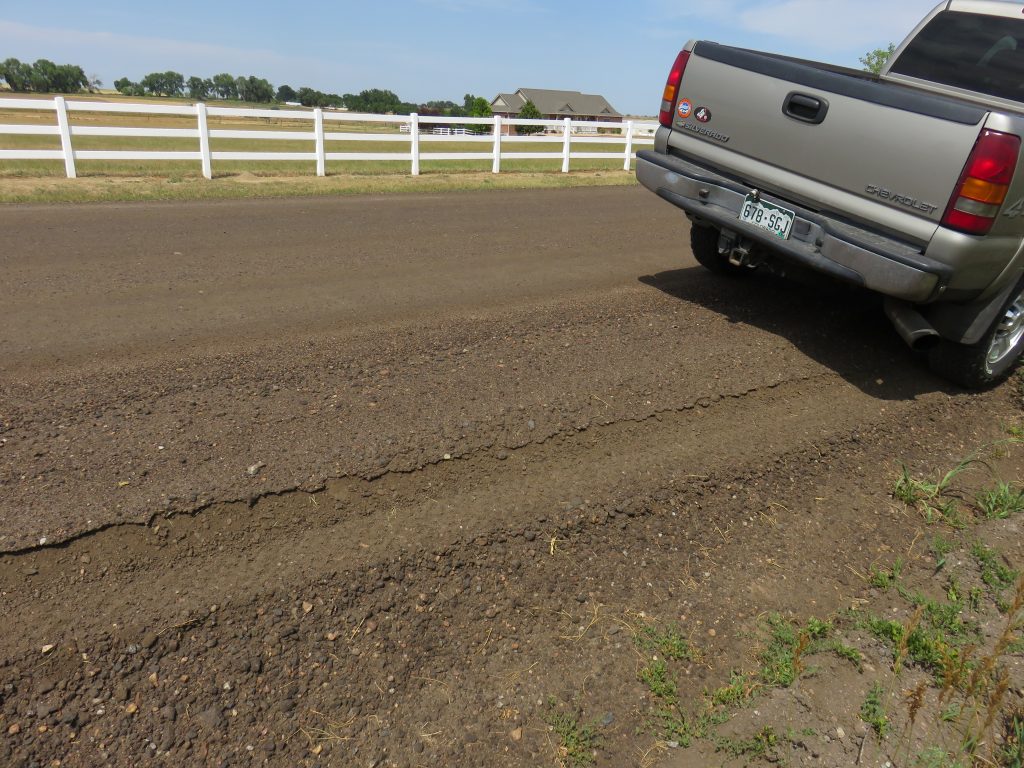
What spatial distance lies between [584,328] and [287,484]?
8.87 feet

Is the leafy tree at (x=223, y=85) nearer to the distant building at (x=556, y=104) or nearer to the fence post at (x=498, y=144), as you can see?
the distant building at (x=556, y=104)

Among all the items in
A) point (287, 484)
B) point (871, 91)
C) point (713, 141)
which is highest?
point (871, 91)

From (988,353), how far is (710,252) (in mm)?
2451

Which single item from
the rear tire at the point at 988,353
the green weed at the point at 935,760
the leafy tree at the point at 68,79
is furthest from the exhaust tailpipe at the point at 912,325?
the leafy tree at the point at 68,79

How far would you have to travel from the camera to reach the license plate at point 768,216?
4.84 metres

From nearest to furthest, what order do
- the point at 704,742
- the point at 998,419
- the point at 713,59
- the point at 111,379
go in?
the point at 704,742, the point at 111,379, the point at 998,419, the point at 713,59

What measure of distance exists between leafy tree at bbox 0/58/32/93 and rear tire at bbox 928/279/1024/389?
118 m

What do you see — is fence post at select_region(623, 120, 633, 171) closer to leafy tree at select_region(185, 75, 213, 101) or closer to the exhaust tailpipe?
the exhaust tailpipe

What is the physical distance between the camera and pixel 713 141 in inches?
211

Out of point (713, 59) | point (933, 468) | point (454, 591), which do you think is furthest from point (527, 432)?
point (713, 59)

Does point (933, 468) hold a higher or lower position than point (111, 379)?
lower

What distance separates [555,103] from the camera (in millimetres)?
92875

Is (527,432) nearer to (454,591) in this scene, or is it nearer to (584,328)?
(454,591)

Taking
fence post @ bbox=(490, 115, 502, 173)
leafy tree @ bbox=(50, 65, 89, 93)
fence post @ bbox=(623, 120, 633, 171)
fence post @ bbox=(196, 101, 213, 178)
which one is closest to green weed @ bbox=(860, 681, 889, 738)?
fence post @ bbox=(196, 101, 213, 178)
